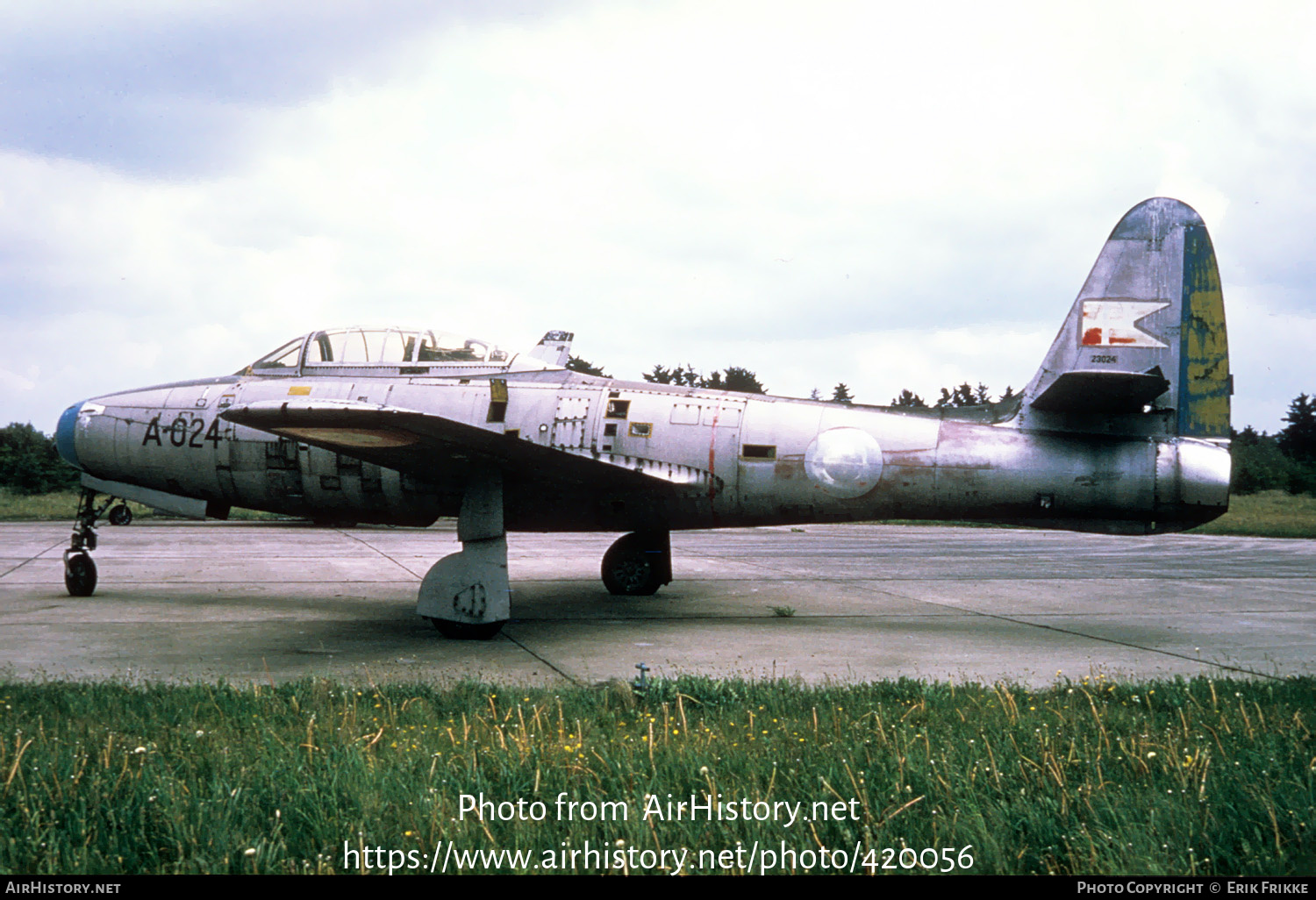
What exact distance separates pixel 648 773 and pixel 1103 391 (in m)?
6.21

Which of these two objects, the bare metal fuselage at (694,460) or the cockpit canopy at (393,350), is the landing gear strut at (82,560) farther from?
the cockpit canopy at (393,350)

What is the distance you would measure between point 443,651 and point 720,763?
4.13 m

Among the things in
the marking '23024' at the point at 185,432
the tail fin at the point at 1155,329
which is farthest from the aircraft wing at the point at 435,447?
the tail fin at the point at 1155,329

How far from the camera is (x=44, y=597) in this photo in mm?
10055

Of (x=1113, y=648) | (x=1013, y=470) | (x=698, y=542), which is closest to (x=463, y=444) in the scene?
(x=1013, y=470)

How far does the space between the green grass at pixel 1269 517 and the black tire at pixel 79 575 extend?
727 inches

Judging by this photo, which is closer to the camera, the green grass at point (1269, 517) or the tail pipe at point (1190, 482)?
the tail pipe at point (1190, 482)

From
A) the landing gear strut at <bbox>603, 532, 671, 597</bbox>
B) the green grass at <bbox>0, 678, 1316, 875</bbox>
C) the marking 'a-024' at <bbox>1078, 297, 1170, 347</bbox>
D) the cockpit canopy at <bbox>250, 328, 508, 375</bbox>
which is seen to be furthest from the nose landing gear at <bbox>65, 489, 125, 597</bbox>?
the marking 'a-024' at <bbox>1078, 297, 1170, 347</bbox>

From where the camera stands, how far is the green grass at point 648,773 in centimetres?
301

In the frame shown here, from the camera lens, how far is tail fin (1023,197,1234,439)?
27.2ft

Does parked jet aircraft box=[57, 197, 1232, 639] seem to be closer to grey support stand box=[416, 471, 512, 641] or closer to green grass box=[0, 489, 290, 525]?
grey support stand box=[416, 471, 512, 641]

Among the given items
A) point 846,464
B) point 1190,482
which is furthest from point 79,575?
point 1190,482

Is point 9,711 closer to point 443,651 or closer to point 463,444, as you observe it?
point 443,651

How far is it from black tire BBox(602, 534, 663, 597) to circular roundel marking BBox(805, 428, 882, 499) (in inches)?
114
